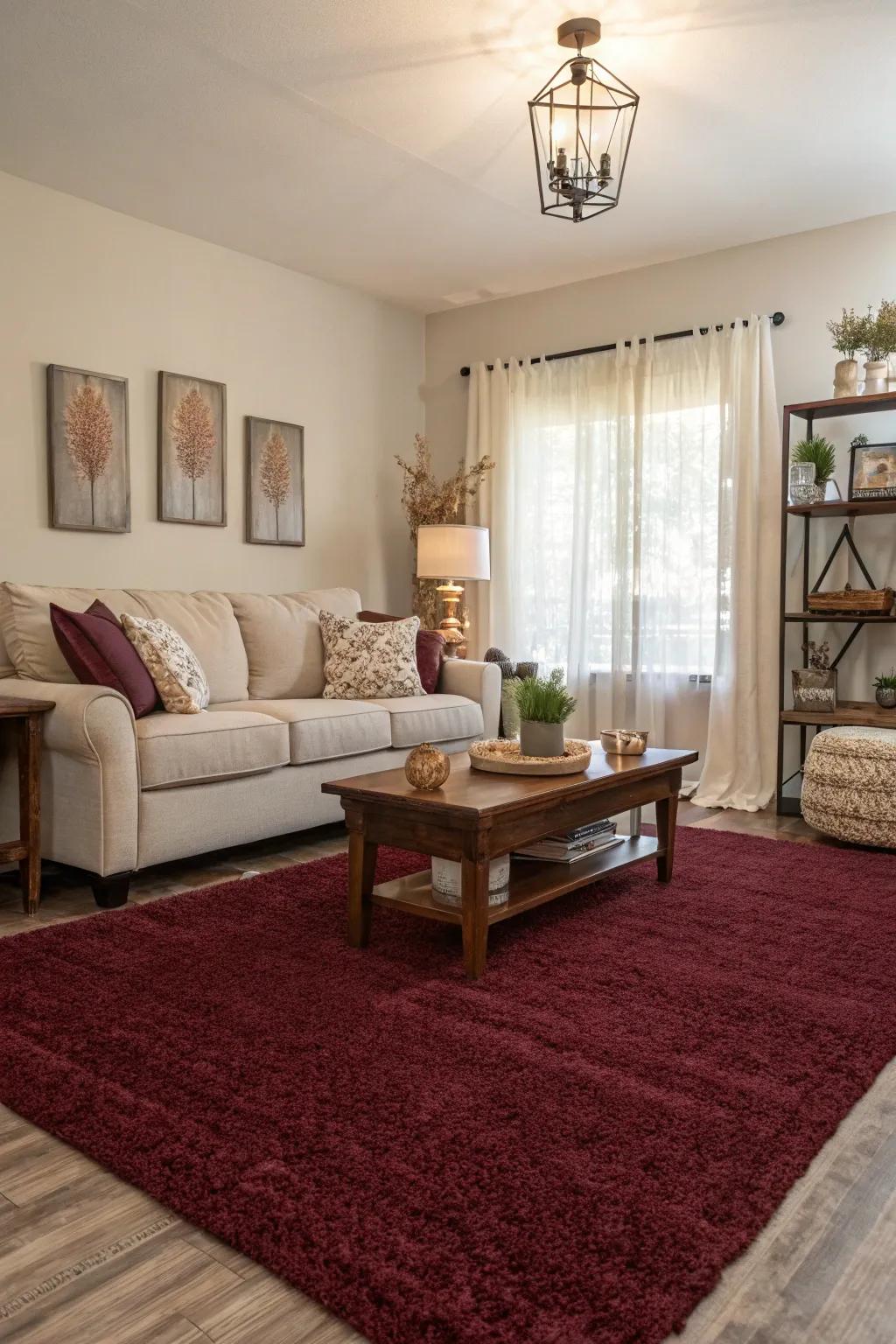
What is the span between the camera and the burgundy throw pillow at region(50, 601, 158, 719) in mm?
3357

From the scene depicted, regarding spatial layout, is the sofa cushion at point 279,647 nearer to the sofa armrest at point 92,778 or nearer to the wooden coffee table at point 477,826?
the sofa armrest at point 92,778

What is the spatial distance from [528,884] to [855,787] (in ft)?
5.59

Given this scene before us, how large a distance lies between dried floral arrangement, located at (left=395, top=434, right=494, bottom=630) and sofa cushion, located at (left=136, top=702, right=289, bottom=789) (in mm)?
2233

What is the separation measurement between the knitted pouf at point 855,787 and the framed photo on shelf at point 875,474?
3.37 ft

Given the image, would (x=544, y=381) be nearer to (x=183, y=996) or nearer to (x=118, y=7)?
(x=118, y=7)

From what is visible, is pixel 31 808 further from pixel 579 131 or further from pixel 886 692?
pixel 886 692

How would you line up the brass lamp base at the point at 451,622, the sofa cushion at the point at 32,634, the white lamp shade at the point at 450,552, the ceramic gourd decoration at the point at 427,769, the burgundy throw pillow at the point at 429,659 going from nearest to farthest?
the ceramic gourd decoration at the point at 427,769, the sofa cushion at the point at 32,634, the burgundy throw pillow at the point at 429,659, the white lamp shade at the point at 450,552, the brass lamp base at the point at 451,622

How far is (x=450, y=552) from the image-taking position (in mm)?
5191

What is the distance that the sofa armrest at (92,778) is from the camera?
3004mm

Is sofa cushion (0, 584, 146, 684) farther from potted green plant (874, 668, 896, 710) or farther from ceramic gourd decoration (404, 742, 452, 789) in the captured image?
potted green plant (874, 668, 896, 710)

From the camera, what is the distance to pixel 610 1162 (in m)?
1.59

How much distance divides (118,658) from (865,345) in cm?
336

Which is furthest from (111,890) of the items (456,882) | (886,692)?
(886,692)

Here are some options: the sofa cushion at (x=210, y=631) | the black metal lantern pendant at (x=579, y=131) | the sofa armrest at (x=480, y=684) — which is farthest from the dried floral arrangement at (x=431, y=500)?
the black metal lantern pendant at (x=579, y=131)
